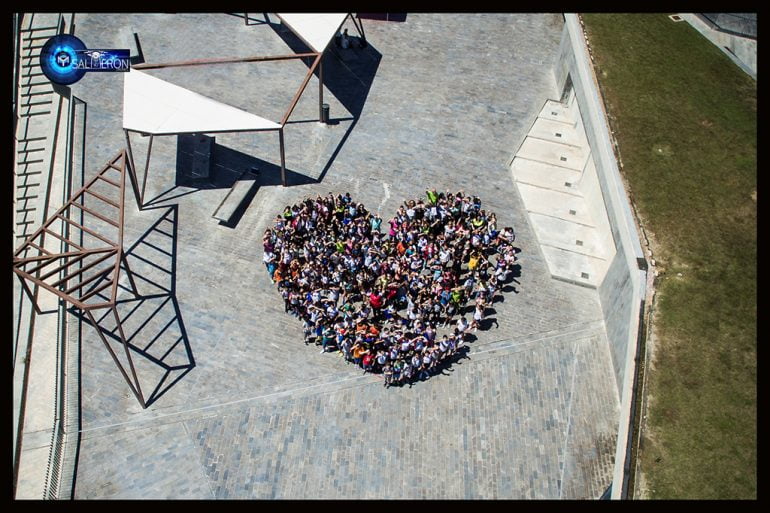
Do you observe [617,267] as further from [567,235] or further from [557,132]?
[557,132]

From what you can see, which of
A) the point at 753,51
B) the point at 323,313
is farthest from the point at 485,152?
the point at 753,51

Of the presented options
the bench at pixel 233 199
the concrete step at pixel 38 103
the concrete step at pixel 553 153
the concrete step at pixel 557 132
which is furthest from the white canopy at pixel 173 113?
the concrete step at pixel 557 132

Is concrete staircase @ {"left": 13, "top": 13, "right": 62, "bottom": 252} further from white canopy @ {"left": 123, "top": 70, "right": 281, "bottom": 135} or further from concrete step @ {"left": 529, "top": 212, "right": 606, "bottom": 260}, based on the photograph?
concrete step @ {"left": 529, "top": 212, "right": 606, "bottom": 260}

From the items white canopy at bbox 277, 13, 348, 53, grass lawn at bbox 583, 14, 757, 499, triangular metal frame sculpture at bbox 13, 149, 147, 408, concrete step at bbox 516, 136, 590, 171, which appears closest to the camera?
grass lawn at bbox 583, 14, 757, 499

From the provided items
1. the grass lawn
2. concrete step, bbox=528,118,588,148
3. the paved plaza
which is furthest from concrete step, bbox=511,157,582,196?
the grass lawn

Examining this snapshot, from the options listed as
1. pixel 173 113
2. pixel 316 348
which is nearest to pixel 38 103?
pixel 173 113

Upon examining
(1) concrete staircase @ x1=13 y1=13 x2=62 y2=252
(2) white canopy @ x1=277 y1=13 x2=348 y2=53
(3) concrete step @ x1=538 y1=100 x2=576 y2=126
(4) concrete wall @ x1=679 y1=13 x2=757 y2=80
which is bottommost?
(1) concrete staircase @ x1=13 y1=13 x2=62 y2=252
